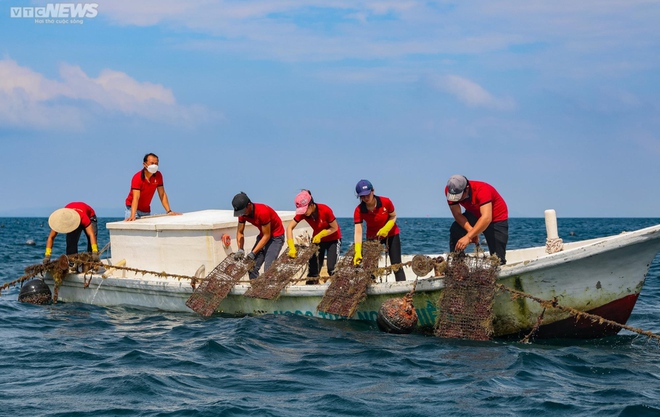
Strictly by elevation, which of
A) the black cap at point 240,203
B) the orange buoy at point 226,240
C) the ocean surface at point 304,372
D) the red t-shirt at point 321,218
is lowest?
the ocean surface at point 304,372

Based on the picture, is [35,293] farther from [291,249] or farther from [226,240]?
[291,249]

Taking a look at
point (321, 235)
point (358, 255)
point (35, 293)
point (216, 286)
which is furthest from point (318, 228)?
point (35, 293)

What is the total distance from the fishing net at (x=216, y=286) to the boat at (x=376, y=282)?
190 mm

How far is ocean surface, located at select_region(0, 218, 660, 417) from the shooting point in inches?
267

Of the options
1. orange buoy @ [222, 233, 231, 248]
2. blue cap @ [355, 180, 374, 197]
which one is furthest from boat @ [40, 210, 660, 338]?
blue cap @ [355, 180, 374, 197]

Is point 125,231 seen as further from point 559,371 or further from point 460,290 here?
point 559,371

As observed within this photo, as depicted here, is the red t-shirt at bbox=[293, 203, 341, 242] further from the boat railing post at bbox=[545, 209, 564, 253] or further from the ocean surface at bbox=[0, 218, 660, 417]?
the boat railing post at bbox=[545, 209, 564, 253]

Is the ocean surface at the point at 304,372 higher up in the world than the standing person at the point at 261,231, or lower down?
lower down

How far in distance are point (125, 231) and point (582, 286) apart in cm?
760

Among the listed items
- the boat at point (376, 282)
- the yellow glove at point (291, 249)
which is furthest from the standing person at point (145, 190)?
the yellow glove at point (291, 249)

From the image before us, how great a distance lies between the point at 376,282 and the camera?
10430mm

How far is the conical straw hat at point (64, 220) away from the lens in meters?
13.0

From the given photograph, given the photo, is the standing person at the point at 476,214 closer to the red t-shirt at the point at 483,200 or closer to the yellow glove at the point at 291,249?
the red t-shirt at the point at 483,200

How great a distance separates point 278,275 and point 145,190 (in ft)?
13.2
